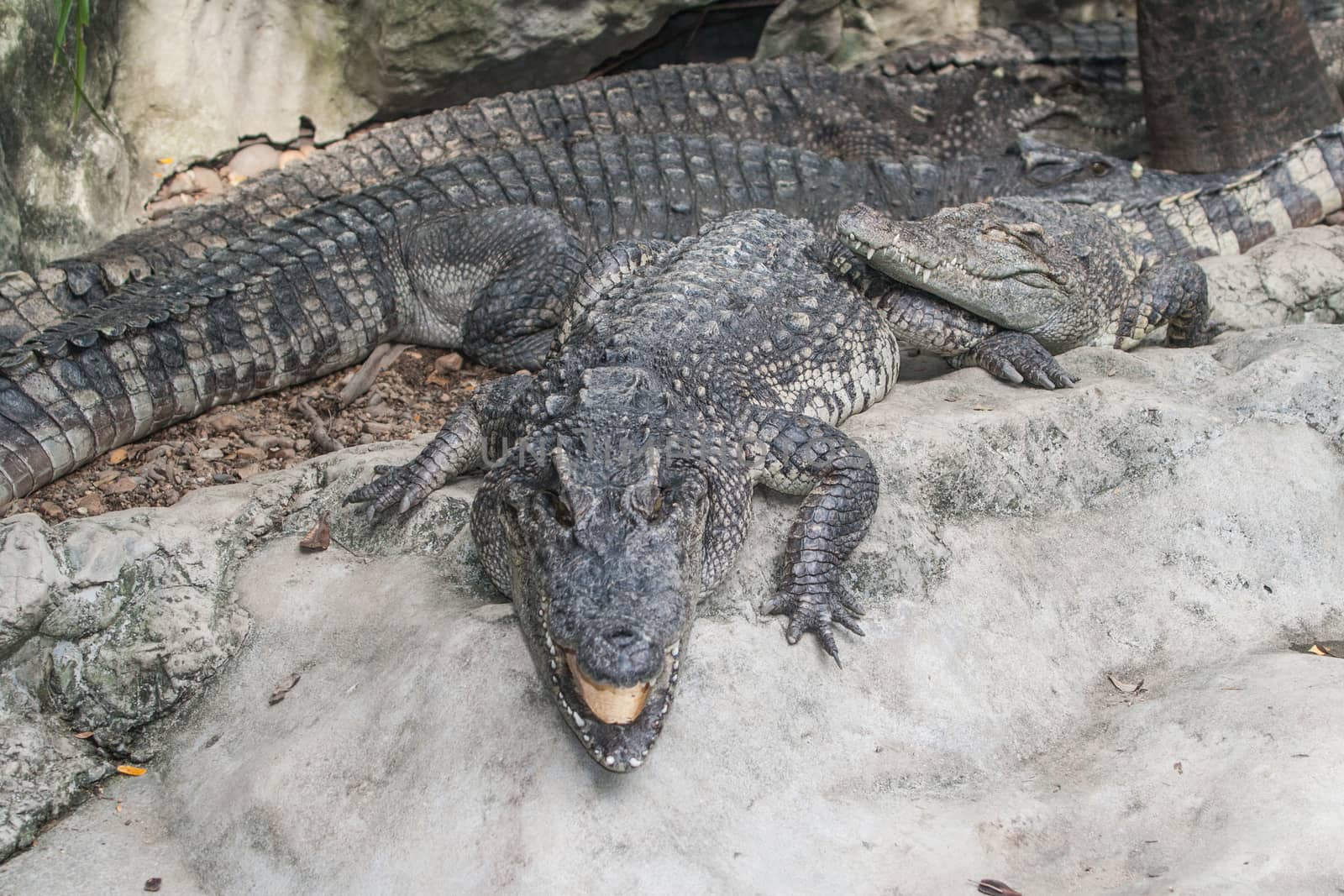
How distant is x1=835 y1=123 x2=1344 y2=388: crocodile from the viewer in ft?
12.9

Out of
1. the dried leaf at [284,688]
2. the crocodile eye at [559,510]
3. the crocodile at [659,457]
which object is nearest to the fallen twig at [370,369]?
the crocodile at [659,457]

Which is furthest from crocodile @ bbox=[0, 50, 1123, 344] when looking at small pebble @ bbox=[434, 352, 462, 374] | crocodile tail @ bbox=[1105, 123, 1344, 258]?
crocodile tail @ bbox=[1105, 123, 1344, 258]

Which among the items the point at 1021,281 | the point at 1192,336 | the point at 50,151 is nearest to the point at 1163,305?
the point at 1192,336

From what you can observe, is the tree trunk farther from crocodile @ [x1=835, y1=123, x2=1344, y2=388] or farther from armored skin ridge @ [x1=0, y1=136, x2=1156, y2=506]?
crocodile @ [x1=835, y1=123, x2=1344, y2=388]

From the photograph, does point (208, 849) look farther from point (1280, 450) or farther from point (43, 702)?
point (1280, 450)

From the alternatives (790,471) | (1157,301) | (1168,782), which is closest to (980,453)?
(790,471)

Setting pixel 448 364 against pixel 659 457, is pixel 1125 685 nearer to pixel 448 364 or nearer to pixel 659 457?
pixel 659 457

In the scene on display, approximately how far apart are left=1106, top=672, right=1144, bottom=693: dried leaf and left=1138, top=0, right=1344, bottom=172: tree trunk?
386 centimetres

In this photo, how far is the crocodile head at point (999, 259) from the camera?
12.8 ft

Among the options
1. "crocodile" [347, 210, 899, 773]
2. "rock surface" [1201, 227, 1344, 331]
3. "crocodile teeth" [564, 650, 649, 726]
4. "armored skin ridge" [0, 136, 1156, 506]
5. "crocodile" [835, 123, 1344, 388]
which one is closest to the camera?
"crocodile teeth" [564, 650, 649, 726]

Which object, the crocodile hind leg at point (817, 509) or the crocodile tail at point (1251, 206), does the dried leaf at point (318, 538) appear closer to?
the crocodile hind leg at point (817, 509)

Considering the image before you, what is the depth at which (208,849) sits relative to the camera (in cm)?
270

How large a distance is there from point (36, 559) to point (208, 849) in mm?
931

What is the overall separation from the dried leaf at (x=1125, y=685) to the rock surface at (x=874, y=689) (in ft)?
0.08
